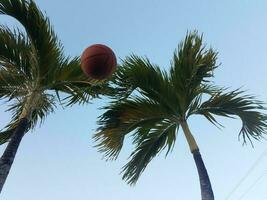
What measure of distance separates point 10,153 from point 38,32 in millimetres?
2521

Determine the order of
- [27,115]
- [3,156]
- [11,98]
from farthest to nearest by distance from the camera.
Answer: [11,98], [27,115], [3,156]

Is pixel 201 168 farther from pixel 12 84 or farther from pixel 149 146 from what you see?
pixel 12 84

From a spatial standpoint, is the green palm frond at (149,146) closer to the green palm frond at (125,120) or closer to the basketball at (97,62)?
the green palm frond at (125,120)

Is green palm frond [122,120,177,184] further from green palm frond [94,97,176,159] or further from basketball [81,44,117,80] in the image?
basketball [81,44,117,80]

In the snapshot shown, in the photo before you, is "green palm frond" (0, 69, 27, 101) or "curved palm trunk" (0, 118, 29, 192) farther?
"green palm frond" (0, 69, 27, 101)

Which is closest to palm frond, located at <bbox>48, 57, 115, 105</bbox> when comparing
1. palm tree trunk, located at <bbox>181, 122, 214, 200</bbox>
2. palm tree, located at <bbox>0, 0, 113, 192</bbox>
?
palm tree, located at <bbox>0, 0, 113, 192</bbox>

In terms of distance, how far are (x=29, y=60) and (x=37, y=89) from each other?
616 millimetres

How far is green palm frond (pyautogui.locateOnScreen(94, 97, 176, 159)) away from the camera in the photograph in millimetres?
7961

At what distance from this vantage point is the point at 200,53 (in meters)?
7.95

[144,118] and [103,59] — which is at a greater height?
[103,59]

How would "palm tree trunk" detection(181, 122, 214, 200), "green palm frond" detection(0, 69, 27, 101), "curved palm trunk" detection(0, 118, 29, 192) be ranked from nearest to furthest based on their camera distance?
"curved palm trunk" detection(0, 118, 29, 192) → "palm tree trunk" detection(181, 122, 214, 200) → "green palm frond" detection(0, 69, 27, 101)

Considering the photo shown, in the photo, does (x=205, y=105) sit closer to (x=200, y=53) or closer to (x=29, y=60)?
(x=200, y=53)

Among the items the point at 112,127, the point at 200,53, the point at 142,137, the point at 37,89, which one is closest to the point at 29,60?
the point at 37,89

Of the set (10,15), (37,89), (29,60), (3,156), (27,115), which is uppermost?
(10,15)
